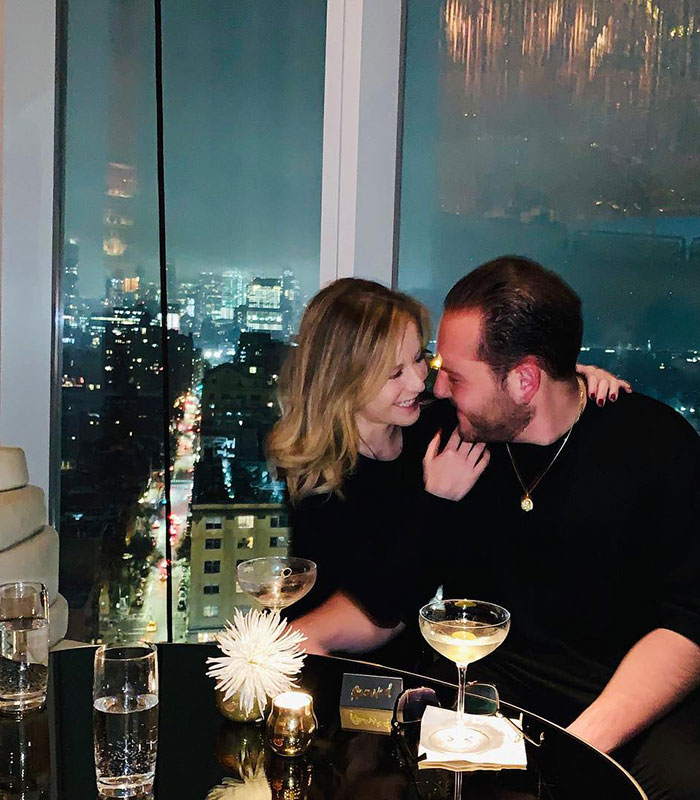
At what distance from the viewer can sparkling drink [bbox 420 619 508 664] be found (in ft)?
4.11

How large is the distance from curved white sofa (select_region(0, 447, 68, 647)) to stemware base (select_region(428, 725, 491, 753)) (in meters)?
1.27

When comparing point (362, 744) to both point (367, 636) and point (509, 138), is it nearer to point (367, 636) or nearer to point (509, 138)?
point (367, 636)

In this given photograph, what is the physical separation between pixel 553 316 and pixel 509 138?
107 centimetres

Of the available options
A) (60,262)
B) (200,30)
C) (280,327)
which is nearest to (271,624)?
(280,327)

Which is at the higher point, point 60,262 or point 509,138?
point 509,138

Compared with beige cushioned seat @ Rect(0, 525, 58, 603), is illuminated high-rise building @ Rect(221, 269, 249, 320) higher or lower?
higher

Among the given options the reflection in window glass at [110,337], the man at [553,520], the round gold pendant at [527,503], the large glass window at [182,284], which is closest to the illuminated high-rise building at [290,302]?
the large glass window at [182,284]

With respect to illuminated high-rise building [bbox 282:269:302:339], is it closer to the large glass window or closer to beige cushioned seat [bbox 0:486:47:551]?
the large glass window

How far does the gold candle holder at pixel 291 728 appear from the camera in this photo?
117 centimetres

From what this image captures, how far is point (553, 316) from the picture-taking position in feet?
6.57

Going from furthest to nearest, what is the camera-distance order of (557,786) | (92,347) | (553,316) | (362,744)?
(92,347) → (553,316) → (362,744) → (557,786)

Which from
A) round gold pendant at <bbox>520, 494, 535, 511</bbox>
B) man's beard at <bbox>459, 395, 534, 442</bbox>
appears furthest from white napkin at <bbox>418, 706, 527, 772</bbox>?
man's beard at <bbox>459, 395, 534, 442</bbox>

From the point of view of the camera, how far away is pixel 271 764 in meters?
1.17

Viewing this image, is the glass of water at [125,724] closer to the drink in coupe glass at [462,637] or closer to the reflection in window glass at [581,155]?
the drink in coupe glass at [462,637]
